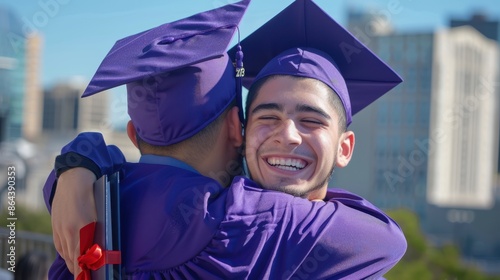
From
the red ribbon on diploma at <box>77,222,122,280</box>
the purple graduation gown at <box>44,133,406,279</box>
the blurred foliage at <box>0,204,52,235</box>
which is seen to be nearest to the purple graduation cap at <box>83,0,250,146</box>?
the purple graduation gown at <box>44,133,406,279</box>

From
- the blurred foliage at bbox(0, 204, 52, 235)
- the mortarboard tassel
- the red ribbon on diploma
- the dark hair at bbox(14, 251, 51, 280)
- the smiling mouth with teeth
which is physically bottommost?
the blurred foliage at bbox(0, 204, 52, 235)

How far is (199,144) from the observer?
1931 mm

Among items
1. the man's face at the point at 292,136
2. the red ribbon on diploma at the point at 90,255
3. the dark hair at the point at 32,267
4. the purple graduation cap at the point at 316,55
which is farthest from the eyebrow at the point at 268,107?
the dark hair at the point at 32,267

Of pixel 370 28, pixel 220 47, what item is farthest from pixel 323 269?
pixel 370 28

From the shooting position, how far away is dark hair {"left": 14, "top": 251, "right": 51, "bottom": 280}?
4004 mm

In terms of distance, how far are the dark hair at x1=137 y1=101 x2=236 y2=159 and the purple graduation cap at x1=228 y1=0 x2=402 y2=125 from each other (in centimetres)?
19

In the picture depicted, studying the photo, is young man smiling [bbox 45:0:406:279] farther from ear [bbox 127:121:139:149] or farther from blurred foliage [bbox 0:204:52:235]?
blurred foliage [bbox 0:204:52:235]

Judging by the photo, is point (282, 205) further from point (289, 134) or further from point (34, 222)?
point (34, 222)

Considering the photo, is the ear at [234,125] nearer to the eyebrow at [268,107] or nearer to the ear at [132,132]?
the eyebrow at [268,107]

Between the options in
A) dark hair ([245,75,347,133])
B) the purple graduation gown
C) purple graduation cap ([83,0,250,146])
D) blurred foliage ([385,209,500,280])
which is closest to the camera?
the purple graduation gown

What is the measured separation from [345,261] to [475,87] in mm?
76953

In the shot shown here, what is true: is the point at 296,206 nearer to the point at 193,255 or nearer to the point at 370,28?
the point at 193,255

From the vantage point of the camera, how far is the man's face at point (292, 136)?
1913 mm

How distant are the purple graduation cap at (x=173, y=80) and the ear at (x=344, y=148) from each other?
0.31m
